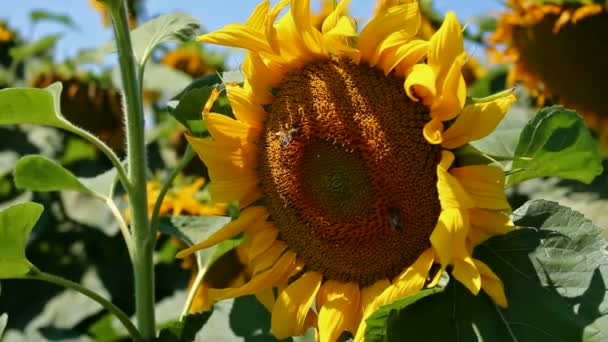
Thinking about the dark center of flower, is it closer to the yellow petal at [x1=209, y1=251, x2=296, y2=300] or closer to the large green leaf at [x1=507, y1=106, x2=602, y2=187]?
the yellow petal at [x1=209, y1=251, x2=296, y2=300]

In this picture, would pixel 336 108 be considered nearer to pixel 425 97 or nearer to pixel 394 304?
pixel 425 97

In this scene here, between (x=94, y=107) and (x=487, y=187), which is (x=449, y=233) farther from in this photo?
(x=94, y=107)

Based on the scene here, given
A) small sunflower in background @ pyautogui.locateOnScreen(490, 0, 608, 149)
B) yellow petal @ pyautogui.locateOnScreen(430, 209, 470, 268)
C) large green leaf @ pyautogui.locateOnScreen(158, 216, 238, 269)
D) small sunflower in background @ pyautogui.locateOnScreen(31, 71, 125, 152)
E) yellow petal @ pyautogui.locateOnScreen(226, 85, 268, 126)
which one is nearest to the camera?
yellow petal @ pyautogui.locateOnScreen(430, 209, 470, 268)

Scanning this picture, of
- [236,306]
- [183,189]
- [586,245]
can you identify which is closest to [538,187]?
[183,189]

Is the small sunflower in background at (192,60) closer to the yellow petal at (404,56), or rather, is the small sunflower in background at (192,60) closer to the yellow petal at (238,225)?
the yellow petal at (238,225)

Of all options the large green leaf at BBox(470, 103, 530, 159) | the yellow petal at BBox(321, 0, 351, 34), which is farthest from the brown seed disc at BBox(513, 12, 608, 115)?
the yellow petal at BBox(321, 0, 351, 34)

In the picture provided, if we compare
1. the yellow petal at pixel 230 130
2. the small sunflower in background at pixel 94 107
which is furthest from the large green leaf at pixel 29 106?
the small sunflower in background at pixel 94 107
